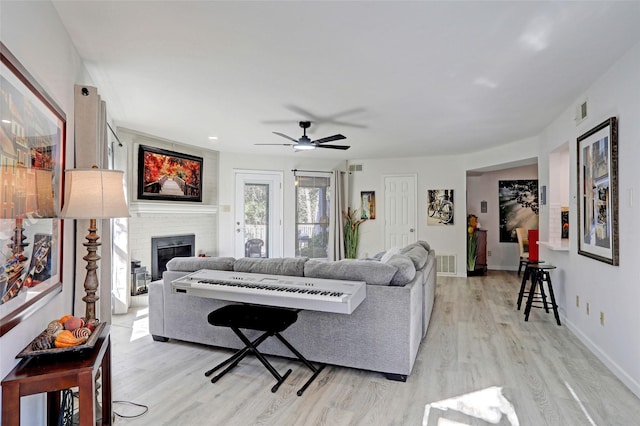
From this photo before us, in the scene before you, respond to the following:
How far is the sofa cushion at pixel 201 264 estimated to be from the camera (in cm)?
325

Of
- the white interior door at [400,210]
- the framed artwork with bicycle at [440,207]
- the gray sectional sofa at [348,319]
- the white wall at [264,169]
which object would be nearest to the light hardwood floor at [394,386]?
the gray sectional sofa at [348,319]

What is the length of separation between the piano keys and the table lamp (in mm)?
825

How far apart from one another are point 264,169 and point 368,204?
2233mm

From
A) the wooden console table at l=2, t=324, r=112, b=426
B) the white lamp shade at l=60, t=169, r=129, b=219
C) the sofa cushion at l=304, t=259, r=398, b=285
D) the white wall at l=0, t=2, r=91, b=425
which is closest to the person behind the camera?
the wooden console table at l=2, t=324, r=112, b=426

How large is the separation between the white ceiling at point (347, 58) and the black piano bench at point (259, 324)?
189 cm

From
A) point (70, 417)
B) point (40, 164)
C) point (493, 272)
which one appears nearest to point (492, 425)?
point (70, 417)

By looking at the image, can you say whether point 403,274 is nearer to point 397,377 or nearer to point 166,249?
point 397,377

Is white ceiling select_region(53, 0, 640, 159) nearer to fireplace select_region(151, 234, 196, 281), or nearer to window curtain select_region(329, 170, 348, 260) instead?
fireplace select_region(151, 234, 196, 281)

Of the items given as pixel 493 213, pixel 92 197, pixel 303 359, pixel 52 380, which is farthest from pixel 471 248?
pixel 52 380

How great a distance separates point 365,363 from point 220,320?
3.72ft

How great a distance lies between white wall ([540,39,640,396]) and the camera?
2490 millimetres

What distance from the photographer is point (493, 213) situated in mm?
7590

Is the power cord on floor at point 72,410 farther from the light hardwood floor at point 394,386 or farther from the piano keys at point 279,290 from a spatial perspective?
the piano keys at point 279,290

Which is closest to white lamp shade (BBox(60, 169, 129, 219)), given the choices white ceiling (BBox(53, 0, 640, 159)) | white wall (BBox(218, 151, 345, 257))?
white ceiling (BBox(53, 0, 640, 159))
